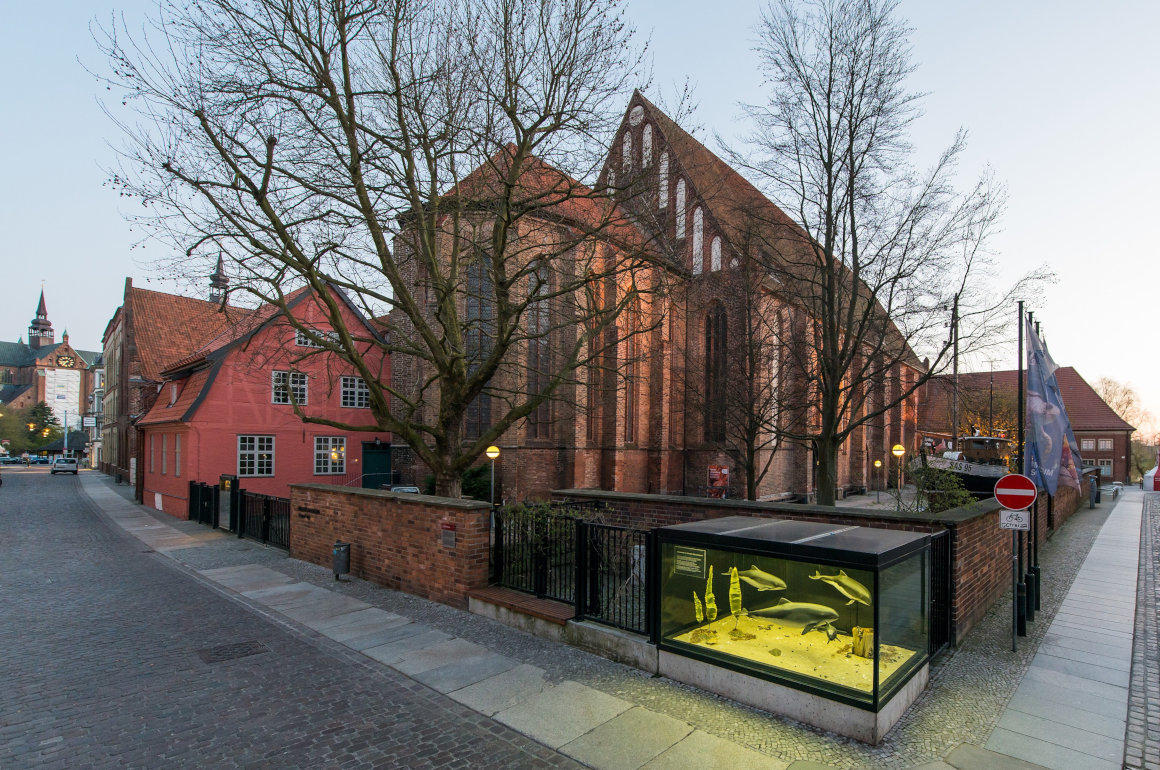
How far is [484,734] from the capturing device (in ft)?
15.8

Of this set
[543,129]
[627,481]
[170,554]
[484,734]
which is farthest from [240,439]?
[484,734]

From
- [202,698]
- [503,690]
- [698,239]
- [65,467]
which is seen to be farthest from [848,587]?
[65,467]

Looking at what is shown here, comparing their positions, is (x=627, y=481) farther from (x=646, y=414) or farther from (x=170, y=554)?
(x=170, y=554)

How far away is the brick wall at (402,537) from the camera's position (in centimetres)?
827

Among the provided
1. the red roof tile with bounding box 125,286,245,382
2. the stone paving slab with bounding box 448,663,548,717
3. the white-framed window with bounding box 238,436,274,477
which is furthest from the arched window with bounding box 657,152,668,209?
the red roof tile with bounding box 125,286,245,382

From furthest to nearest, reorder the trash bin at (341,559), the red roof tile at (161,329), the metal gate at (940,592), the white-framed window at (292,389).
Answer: the red roof tile at (161,329)
the white-framed window at (292,389)
the trash bin at (341,559)
the metal gate at (940,592)

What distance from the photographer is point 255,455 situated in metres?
22.6

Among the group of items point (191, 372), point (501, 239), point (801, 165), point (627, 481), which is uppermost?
point (801, 165)

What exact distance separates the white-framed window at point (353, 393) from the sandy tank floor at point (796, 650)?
22.2m

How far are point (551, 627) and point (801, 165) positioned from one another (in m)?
11.5

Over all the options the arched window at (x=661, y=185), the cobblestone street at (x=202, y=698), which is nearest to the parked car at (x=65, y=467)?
the cobblestone street at (x=202, y=698)

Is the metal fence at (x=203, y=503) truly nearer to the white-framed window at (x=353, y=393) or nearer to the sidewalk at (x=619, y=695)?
the white-framed window at (x=353, y=393)

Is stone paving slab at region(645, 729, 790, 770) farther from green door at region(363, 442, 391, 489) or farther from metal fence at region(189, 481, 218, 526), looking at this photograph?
green door at region(363, 442, 391, 489)

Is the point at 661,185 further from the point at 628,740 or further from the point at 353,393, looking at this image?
the point at 353,393
